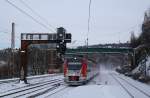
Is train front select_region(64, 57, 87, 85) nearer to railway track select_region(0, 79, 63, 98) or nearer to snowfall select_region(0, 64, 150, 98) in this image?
snowfall select_region(0, 64, 150, 98)

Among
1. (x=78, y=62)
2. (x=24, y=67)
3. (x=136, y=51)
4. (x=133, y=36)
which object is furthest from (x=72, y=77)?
(x=133, y=36)

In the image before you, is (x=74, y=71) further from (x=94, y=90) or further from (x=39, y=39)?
(x=39, y=39)

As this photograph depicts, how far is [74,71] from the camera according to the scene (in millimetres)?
39625

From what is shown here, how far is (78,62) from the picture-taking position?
40.2 meters

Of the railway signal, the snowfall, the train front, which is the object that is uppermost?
the railway signal

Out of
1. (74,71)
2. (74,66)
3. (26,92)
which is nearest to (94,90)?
(26,92)

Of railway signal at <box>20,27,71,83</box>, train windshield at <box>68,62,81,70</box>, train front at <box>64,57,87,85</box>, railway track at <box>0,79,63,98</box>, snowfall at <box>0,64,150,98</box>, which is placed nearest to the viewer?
snowfall at <box>0,64,150,98</box>

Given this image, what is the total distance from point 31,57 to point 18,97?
196 ft

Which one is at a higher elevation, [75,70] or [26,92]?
[75,70]

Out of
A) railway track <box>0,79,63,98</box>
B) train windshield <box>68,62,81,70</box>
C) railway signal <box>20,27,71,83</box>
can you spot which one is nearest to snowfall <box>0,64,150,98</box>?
railway track <box>0,79,63,98</box>

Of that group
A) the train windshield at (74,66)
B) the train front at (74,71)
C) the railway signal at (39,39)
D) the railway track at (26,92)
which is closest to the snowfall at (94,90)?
the railway track at (26,92)

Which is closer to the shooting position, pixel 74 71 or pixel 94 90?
pixel 94 90

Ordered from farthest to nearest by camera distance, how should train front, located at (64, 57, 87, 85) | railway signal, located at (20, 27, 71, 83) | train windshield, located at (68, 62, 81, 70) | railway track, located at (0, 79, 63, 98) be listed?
railway signal, located at (20, 27, 71, 83) < train windshield, located at (68, 62, 81, 70) < train front, located at (64, 57, 87, 85) < railway track, located at (0, 79, 63, 98)

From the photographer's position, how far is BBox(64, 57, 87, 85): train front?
3956cm
